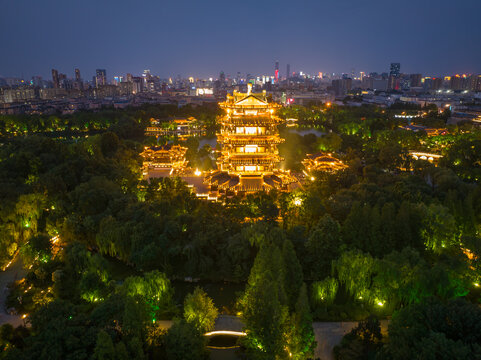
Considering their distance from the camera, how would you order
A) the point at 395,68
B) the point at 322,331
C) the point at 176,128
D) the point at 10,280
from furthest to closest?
1. the point at 395,68
2. the point at 176,128
3. the point at 10,280
4. the point at 322,331

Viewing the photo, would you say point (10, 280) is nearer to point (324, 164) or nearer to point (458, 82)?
point (324, 164)

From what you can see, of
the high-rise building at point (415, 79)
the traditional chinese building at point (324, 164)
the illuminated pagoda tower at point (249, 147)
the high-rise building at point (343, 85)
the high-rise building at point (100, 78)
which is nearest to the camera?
the illuminated pagoda tower at point (249, 147)

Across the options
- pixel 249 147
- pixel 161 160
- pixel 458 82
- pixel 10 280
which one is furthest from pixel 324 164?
pixel 458 82

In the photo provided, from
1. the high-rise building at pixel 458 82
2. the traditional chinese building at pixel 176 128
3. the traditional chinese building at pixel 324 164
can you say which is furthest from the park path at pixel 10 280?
the high-rise building at pixel 458 82

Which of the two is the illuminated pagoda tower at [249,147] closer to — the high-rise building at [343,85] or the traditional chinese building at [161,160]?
the traditional chinese building at [161,160]

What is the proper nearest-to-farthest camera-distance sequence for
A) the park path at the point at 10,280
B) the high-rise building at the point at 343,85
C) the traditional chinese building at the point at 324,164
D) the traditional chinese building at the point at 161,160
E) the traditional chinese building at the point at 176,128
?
the park path at the point at 10,280, the traditional chinese building at the point at 324,164, the traditional chinese building at the point at 161,160, the traditional chinese building at the point at 176,128, the high-rise building at the point at 343,85

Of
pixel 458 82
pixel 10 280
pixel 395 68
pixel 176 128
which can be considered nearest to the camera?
pixel 10 280

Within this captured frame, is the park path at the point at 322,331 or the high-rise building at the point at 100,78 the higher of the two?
the high-rise building at the point at 100,78

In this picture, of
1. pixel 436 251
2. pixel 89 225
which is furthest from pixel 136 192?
pixel 436 251
